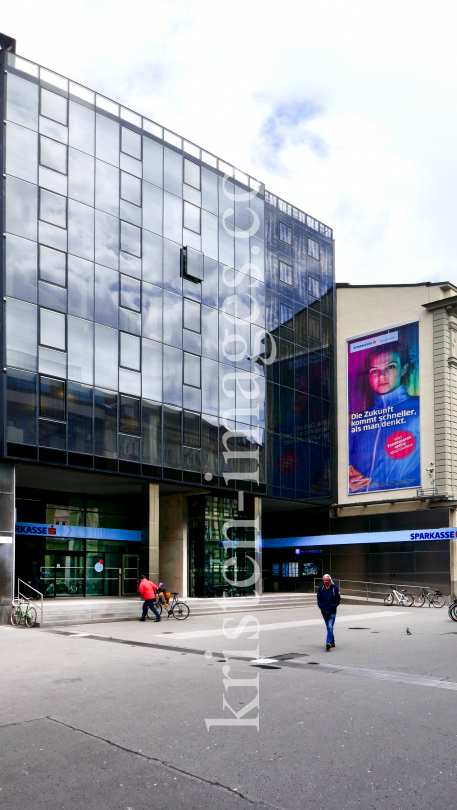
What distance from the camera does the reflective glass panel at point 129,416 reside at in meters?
28.6

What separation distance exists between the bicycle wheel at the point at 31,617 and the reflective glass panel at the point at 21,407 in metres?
5.82

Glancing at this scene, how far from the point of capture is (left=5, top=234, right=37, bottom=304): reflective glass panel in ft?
82.6

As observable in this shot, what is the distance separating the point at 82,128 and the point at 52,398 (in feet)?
37.9

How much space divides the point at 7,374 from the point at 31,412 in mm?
1625

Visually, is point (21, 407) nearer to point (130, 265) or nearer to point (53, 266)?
point (53, 266)

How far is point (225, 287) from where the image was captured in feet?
114

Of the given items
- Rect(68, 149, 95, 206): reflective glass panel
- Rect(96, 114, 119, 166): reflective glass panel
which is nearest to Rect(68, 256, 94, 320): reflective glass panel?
Rect(68, 149, 95, 206): reflective glass panel

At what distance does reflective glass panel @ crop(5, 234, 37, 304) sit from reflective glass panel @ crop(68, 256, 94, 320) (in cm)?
165

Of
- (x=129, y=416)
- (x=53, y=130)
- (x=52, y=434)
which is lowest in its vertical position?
(x=52, y=434)

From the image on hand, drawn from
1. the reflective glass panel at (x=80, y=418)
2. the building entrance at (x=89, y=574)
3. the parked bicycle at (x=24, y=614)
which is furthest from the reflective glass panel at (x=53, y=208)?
the building entrance at (x=89, y=574)

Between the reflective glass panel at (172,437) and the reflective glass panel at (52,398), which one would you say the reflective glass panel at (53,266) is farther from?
the reflective glass panel at (172,437)

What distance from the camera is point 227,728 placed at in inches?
Result: 314

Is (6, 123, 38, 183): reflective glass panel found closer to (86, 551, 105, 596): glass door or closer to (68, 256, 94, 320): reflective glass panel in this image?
(68, 256, 94, 320): reflective glass panel

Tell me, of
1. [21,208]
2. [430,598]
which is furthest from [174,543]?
[21,208]
